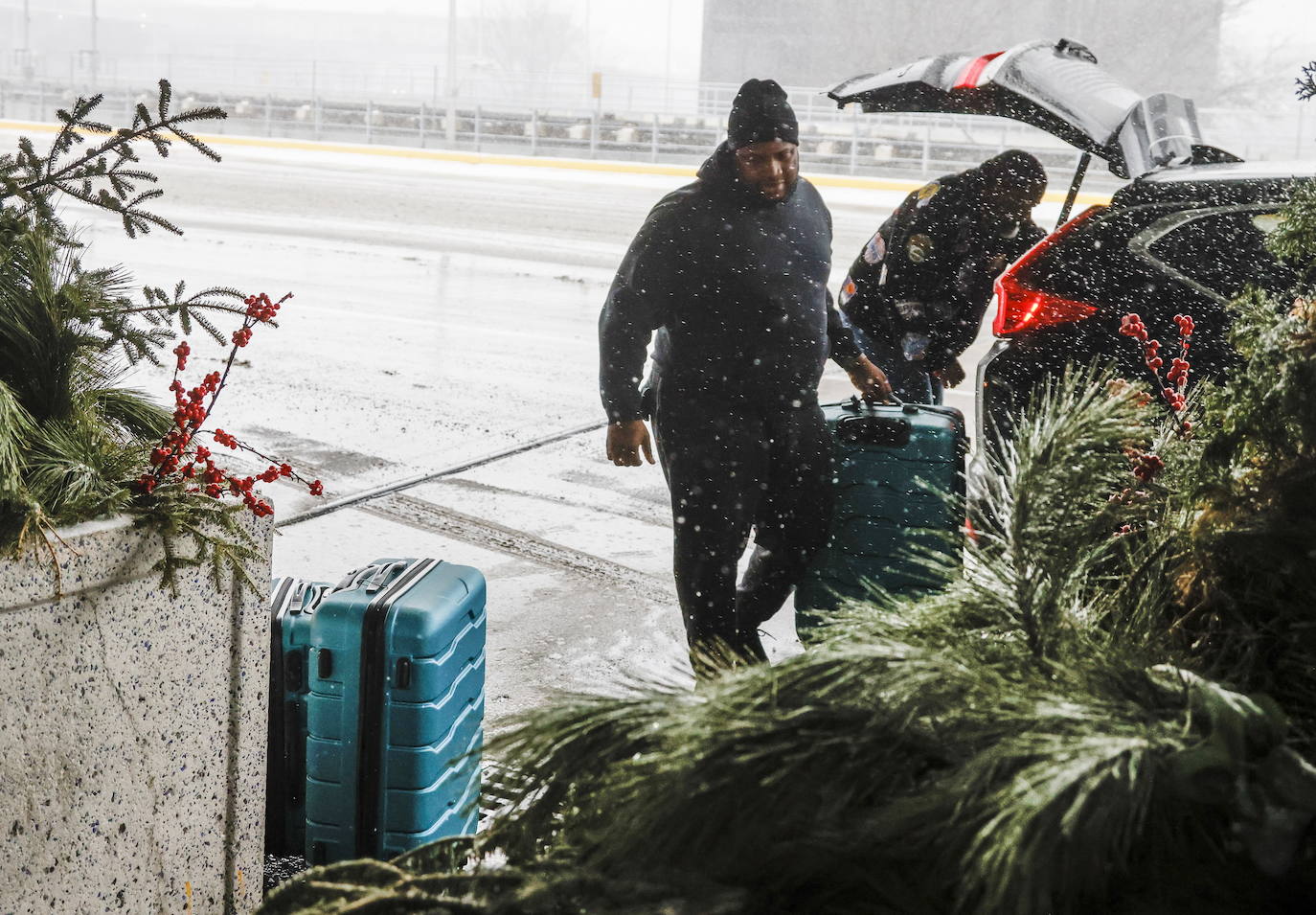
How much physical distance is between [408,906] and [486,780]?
0.39 ft

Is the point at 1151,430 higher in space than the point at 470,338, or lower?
higher

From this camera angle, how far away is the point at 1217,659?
800 millimetres

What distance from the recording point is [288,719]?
2629 mm

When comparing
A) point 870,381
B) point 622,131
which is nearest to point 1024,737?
point 870,381

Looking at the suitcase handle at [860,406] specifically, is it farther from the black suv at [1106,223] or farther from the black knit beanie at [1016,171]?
the black knit beanie at [1016,171]

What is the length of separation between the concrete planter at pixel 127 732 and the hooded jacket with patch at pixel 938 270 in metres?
2.80

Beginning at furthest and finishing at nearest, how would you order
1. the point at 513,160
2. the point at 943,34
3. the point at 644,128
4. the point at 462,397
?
the point at 943,34
the point at 644,128
the point at 513,160
the point at 462,397

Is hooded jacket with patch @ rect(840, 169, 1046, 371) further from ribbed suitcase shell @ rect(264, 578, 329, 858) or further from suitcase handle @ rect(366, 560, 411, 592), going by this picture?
ribbed suitcase shell @ rect(264, 578, 329, 858)

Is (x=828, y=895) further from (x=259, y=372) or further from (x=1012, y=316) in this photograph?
(x=259, y=372)

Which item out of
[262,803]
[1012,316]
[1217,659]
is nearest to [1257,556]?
[1217,659]

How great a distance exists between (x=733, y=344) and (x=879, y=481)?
1.65ft

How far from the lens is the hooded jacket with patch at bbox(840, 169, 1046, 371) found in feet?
14.7

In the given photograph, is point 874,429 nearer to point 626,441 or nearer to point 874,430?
point 874,430

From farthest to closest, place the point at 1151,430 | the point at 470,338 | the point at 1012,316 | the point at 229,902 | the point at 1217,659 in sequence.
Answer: the point at 470,338 → the point at 1012,316 → the point at 229,902 → the point at 1151,430 → the point at 1217,659
